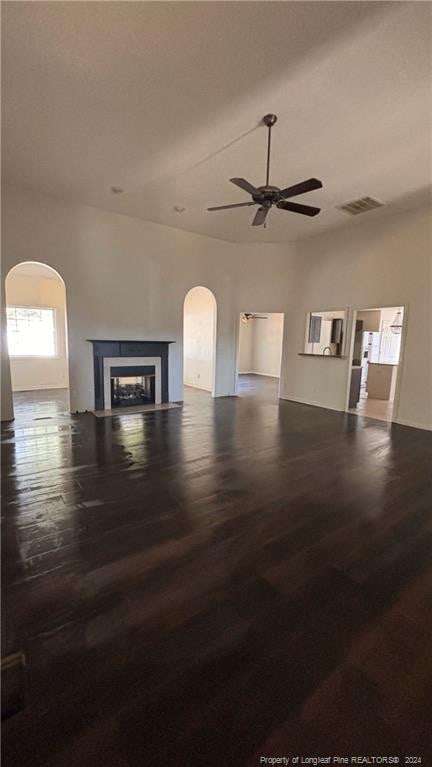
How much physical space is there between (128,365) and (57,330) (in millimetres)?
3186

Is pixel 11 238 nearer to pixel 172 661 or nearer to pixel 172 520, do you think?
pixel 172 520

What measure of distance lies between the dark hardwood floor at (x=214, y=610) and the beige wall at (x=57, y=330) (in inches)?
187

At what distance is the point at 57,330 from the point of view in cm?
819

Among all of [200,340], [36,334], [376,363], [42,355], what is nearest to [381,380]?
[376,363]

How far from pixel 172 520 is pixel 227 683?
1248 millimetres

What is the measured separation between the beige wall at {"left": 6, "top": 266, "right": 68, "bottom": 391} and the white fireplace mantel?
2607 mm

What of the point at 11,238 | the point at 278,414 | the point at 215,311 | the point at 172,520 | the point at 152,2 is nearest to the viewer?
the point at 152,2

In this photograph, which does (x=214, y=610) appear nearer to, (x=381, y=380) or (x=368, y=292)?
(x=368, y=292)

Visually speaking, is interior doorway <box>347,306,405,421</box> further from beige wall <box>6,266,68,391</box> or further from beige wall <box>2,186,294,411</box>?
beige wall <box>6,266,68,391</box>

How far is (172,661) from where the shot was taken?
144 centimetres

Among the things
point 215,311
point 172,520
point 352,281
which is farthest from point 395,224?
point 172,520

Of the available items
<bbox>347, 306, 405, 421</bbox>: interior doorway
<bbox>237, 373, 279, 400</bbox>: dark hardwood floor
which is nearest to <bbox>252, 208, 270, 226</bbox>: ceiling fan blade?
<bbox>347, 306, 405, 421</bbox>: interior doorway

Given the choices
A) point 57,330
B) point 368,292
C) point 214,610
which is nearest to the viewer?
point 214,610

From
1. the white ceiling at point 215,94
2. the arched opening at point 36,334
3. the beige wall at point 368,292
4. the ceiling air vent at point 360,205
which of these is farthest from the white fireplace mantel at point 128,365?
the ceiling air vent at point 360,205
